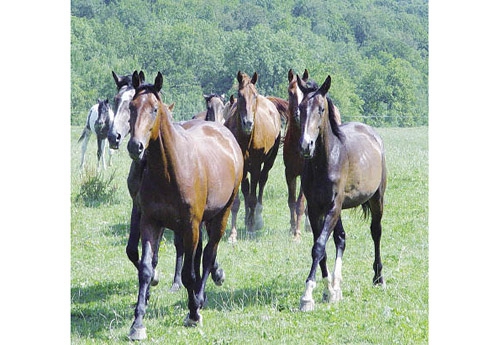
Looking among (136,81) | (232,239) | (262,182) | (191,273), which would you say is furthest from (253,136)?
(136,81)

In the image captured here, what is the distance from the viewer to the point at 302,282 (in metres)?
7.21

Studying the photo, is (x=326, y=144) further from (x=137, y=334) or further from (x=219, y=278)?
(x=137, y=334)

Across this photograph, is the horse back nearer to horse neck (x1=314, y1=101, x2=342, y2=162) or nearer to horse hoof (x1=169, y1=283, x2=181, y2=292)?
horse neck (x1=314, y1=101, x2=342, y2=162)

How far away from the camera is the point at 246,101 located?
29.3 ft

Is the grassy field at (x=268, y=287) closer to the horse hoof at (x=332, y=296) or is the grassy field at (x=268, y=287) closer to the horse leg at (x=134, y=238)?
the horse hoof at (x=332, y=296)

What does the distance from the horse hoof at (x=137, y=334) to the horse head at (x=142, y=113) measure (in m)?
1.43

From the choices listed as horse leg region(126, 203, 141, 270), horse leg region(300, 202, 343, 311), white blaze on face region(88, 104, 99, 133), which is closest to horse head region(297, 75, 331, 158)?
horse leg region(300, 202, 343, 311)

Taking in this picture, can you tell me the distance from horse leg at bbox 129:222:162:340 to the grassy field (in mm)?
160

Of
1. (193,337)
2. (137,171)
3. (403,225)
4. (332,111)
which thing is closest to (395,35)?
(403,225)

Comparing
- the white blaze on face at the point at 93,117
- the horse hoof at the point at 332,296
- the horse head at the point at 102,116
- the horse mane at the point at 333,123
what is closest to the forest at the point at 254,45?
the horse head at the point at 102,116

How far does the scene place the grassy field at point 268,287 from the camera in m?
5.66

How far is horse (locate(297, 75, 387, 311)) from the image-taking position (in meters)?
6.11

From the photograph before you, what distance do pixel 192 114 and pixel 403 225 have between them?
4.82 meters

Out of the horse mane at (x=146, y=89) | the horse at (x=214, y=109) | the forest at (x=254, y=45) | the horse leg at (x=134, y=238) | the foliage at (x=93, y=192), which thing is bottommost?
the foliage at (x=93, y=192)
